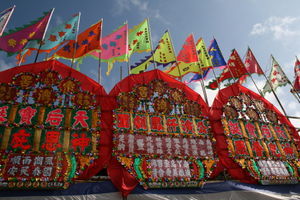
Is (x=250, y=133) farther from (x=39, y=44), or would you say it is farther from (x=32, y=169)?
(x=39, y=44)

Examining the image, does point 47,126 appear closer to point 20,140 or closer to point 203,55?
point 20,140

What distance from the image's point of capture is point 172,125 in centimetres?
1073

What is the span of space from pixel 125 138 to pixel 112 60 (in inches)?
194

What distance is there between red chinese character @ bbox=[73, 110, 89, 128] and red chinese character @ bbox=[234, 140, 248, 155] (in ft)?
24.9

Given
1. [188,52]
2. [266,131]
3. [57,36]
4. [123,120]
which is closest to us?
[123,120]

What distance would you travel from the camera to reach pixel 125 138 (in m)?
9.49

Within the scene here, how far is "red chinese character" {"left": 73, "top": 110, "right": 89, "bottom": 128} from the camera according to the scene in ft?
30.7

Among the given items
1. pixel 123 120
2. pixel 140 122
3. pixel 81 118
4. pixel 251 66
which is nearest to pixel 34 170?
pixel 81 118

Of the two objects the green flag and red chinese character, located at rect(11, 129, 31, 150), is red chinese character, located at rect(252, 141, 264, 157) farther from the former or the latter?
red chinese character, located at rect(11, 129, 31, 150)

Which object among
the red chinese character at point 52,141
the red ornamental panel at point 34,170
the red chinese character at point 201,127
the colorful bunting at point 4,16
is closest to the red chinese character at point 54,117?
the red chinese character at point 52,141

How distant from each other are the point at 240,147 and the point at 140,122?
5.41 metres

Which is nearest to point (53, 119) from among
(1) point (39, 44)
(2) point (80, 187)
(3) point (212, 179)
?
(2) point (80, 187)

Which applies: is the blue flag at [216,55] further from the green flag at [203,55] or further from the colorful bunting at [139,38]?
the colorful bunting at [139,38]

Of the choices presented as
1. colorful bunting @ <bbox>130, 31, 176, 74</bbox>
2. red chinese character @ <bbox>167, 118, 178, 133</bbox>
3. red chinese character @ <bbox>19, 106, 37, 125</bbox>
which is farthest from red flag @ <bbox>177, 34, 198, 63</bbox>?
red chinese character @ <bbox>19, 106, 37, 125</bbox>
